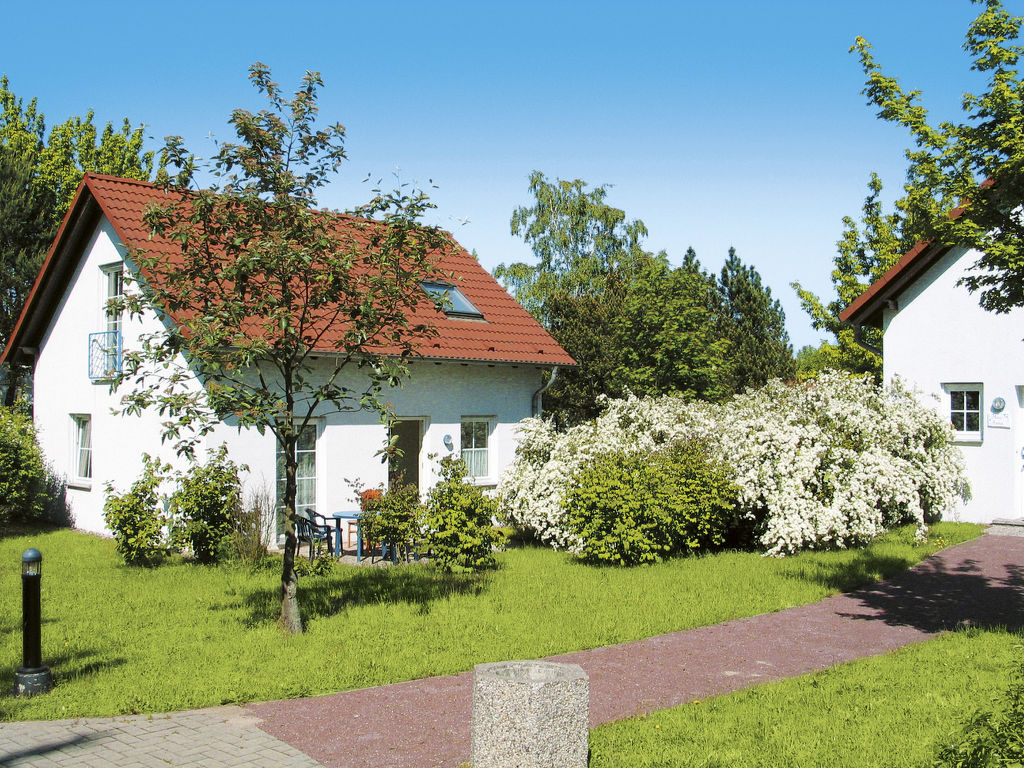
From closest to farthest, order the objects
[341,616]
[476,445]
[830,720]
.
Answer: [830,720], [341,616], [476,445]

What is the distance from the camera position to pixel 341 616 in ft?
30.6

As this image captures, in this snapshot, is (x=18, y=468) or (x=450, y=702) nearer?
(x=450, y=702)

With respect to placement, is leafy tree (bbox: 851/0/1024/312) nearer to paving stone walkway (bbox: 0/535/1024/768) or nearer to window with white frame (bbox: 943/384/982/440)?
paving stone walkway (bbox: 0/535/1024/768)

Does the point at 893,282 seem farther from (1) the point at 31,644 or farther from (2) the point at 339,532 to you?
(1) the point at 31,644

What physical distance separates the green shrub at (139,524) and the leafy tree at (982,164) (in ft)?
35.3

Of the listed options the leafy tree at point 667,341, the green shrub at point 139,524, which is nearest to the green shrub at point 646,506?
→ the green shrub at point 139,524

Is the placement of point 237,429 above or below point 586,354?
below

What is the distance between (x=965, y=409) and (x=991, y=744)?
44.1ft

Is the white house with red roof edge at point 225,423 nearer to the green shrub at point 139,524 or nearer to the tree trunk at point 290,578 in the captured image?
the green shrub at point 139,524

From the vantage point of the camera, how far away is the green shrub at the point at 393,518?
12.3 m

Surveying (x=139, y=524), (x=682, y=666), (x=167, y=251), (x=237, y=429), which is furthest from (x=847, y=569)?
(x=167, y=251)

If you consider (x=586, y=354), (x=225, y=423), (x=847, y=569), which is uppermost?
(x=586, y=354)

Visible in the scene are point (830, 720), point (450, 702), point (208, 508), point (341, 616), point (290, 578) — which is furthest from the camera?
point (208, 508)

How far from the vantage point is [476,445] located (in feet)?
57.9
